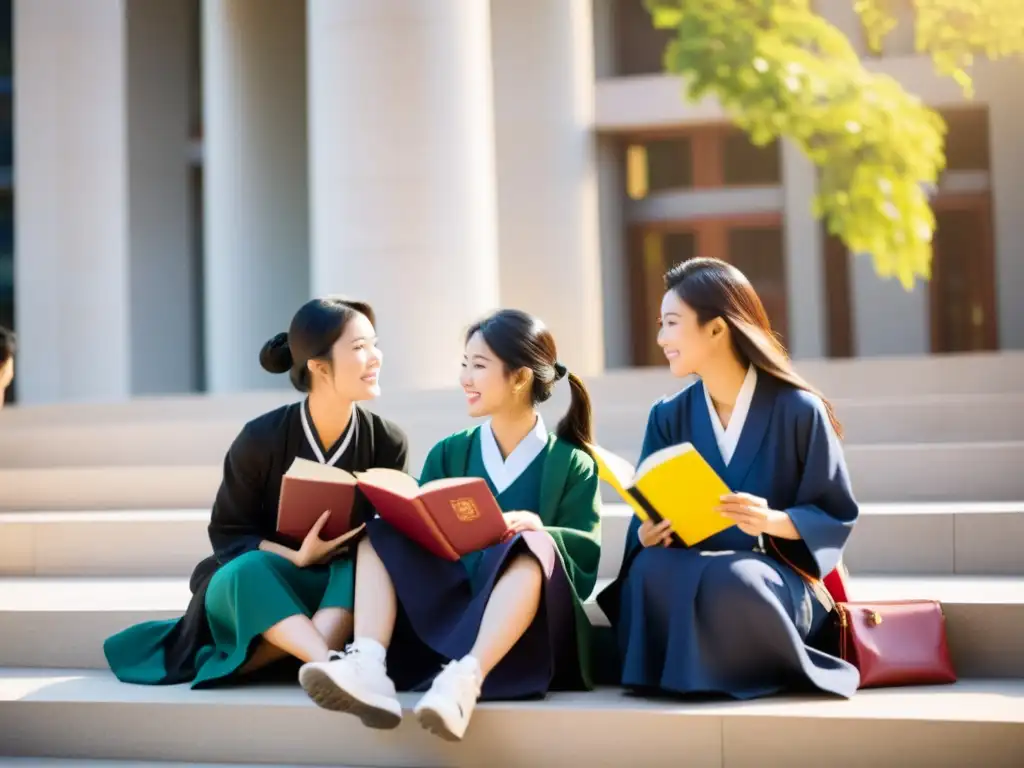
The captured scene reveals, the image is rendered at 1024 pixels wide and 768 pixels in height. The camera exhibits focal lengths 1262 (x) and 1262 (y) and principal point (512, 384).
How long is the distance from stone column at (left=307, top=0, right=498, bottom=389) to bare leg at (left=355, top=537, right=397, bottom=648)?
155 inches

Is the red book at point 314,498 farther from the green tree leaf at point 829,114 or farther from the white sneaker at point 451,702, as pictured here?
the green tree leaf at point 829,114

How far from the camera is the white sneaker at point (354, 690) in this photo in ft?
10.5

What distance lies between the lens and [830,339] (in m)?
15.1

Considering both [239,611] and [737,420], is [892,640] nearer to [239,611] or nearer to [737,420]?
[737,420]

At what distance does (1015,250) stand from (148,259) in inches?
377

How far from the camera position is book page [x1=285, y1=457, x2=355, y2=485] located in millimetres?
3697

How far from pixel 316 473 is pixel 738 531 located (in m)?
1.26

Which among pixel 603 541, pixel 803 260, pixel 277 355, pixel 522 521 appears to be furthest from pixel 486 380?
pixel 803 260

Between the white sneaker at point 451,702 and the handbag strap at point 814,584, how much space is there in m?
0.94

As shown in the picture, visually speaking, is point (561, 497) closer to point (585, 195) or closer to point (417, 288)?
point (417, 288)

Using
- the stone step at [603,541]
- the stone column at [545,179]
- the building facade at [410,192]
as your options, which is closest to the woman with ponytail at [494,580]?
the stone step at [603,541]

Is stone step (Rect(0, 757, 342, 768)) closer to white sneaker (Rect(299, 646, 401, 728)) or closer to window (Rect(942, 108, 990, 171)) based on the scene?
white sneaker (Rect(299, 646, 401, 728))

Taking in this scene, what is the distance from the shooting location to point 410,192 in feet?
24.7

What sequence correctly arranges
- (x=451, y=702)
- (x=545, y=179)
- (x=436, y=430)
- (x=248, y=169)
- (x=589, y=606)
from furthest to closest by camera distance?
(x=248, y=169), (x=545, y=179), (x=436, y=430), (x=589, y=606), (x=451, y=702)
